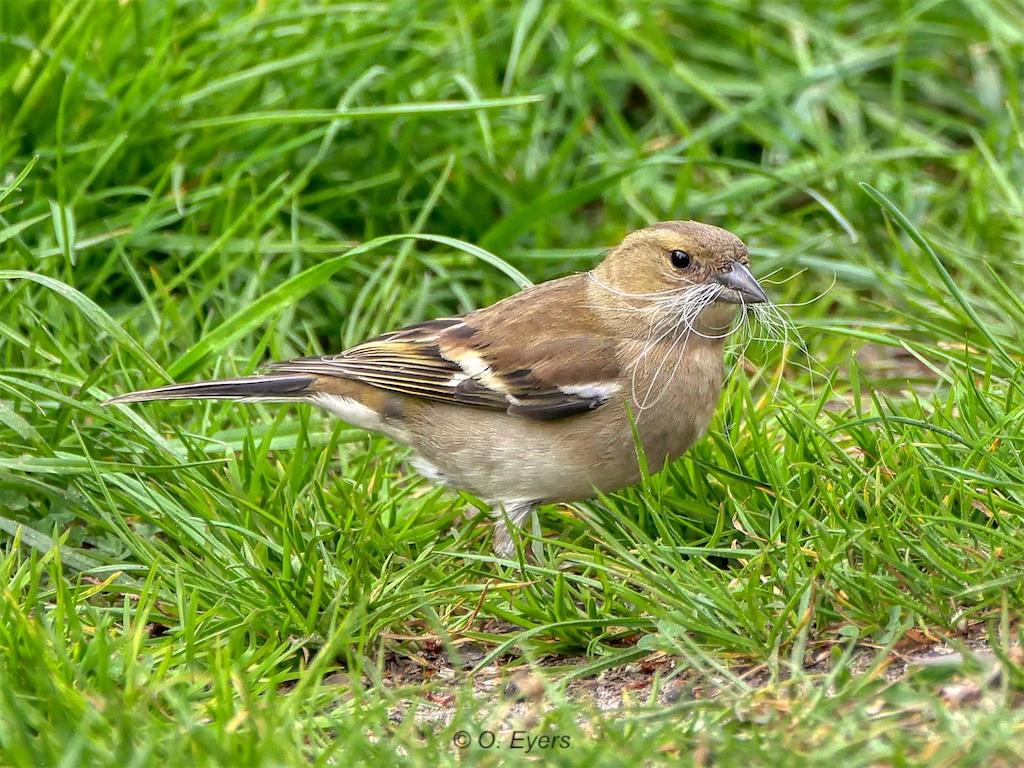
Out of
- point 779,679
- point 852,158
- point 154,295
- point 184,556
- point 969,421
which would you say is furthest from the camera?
point 852,158

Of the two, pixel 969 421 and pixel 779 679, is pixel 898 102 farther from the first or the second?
pixel 779 679

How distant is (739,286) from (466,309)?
73.4 inches

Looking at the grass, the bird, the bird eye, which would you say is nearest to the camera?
the grass

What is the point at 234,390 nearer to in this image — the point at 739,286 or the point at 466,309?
the point at 466,309

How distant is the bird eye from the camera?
5.04 meters

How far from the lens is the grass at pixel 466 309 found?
3.64m

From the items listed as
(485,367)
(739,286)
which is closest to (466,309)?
(485,367)

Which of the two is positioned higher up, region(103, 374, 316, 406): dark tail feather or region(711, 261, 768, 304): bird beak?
region(711, 261, 768, 304): bird beak

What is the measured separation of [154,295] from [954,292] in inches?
130

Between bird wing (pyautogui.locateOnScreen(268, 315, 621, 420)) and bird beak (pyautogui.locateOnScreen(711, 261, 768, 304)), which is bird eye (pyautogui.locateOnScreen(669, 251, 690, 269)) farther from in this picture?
bird wing (pyautogui.locateOnScreen(268, 315, 621, 420))

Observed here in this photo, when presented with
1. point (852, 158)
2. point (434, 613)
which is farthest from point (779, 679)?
point (852, 158)

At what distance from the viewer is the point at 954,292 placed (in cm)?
460

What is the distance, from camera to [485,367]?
5094 millimetres

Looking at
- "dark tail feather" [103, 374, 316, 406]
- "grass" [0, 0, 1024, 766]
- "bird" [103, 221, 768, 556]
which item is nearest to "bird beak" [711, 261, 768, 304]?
"bird" [103, 221, 768, 556]
